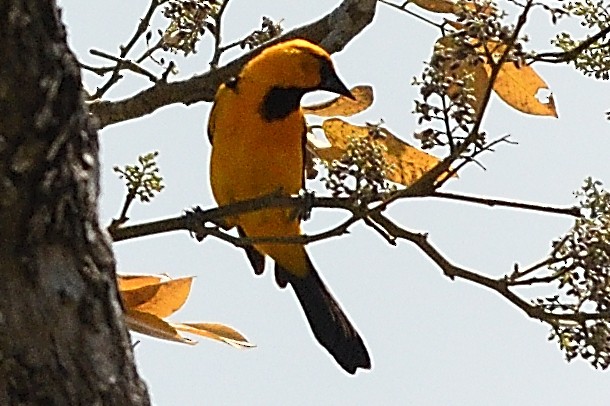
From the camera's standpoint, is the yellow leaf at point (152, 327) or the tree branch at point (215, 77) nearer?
the yellow leaf at point (152, 327)

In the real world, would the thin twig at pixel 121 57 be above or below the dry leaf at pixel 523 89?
above

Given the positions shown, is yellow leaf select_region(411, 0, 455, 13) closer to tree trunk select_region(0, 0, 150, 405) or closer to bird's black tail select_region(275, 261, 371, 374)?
tree trunk select_region(0, 0, 150, 405)

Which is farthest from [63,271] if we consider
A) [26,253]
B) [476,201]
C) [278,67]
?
[278,67]

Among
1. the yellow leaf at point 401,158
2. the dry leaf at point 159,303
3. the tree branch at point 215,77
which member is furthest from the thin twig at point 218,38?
the dry leaf at point 159,303

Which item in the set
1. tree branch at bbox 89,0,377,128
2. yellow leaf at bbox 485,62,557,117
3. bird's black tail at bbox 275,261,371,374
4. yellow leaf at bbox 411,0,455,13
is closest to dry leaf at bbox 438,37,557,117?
yellow leaf at bbox 485,62,557,117

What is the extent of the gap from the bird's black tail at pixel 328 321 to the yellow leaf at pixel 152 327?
2.99 ft

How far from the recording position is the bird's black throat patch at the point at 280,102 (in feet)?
6.93

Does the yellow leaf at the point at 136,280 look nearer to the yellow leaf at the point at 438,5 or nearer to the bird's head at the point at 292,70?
the yellow leaf at the point at 438,5

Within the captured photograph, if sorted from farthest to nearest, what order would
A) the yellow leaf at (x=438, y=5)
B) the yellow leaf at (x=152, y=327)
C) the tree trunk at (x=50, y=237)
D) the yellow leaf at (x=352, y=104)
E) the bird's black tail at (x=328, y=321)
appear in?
1. the bird's black tail at (x=328, y=321)
2. the yellow leaf at (x=352, y=104)
3. the yellow leaf at (x=438, y=5)
4. the yellow leaf at (x=152, y=327)
5. the tree trunk at (x=50, y=237)

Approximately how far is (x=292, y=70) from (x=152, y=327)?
91cm

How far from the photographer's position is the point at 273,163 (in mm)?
2082

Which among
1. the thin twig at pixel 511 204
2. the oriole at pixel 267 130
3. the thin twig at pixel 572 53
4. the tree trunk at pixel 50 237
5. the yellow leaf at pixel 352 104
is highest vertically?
the oriole at pixel 267 130

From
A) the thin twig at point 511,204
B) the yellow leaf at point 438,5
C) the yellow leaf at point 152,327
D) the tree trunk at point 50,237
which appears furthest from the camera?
the yellow leaf at point 438,5

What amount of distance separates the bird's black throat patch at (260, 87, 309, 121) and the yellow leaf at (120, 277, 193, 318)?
75 cm
